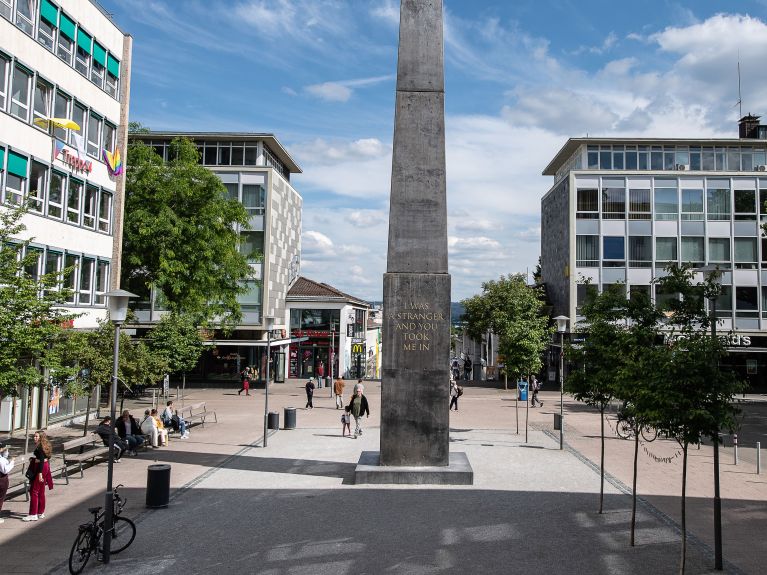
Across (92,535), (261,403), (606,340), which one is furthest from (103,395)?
(606,340)

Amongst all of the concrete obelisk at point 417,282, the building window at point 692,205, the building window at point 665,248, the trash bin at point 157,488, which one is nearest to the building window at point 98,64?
the concrete obelisk at point 417,282

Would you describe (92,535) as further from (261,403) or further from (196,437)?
(261,403)

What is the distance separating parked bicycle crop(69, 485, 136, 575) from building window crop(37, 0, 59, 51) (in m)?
18.9

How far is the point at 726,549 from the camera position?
11.1 m

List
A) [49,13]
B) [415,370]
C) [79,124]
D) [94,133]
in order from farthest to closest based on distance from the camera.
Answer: [94,133] → [79,124] → [49,13] → [415,370]

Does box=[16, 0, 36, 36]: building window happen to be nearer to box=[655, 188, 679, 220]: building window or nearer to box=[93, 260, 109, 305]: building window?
box=[93, 260, 109, 305]: building window

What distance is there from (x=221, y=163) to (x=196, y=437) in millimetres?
30883

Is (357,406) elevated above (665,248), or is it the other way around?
(665,248)

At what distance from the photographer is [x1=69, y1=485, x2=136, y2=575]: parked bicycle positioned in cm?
978

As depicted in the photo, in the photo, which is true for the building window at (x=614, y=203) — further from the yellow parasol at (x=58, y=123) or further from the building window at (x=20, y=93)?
the building window at (x=20, y=93)

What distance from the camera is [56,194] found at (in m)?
24.9

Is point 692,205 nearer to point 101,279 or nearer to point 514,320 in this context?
point 514,320

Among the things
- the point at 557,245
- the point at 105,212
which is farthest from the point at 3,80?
the point at 557,245

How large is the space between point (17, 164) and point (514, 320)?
2030 cm
